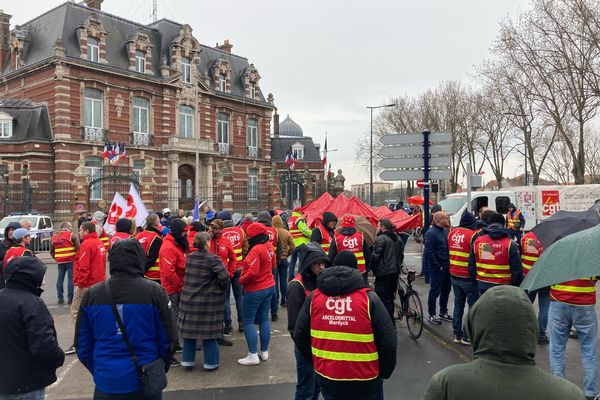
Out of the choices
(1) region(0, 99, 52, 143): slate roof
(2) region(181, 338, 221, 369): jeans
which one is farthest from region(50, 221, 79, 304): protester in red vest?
(1) region(0, 99, 52, 143): slate roof

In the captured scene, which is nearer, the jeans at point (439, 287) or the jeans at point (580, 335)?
the jeans at point (580, 335)

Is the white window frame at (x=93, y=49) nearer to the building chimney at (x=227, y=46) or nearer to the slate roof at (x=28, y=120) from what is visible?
the slate roof at (x=28, y=120)

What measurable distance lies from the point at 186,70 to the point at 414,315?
2836cm

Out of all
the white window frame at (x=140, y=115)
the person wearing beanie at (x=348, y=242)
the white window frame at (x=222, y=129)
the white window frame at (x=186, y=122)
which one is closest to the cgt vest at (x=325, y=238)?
the person wearing beanie at (x=348, y=242)

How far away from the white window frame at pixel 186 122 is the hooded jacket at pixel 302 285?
93.7 feet

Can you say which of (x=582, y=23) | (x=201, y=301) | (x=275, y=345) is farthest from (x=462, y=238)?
(x=582, y=23)

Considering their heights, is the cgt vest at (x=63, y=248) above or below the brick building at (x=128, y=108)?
below

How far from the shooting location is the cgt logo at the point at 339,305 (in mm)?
3227

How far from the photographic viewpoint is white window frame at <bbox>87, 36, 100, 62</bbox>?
26562 mm

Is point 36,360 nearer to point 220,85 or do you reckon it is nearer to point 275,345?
point 275,345

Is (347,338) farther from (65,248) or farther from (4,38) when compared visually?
(4,38)

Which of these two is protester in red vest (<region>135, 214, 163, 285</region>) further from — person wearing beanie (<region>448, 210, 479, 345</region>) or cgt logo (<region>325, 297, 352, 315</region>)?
person wearing beanie (<region>448, 210, 479, 345</region>)

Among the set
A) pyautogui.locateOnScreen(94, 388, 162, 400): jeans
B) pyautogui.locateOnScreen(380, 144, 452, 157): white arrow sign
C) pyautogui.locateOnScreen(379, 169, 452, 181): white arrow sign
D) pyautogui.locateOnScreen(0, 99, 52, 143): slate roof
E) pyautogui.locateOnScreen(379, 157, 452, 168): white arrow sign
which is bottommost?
pyautogui.locateOnScreen(94, 388, 162, 400): jeans

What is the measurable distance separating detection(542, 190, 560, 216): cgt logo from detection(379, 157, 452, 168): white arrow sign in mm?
14130
